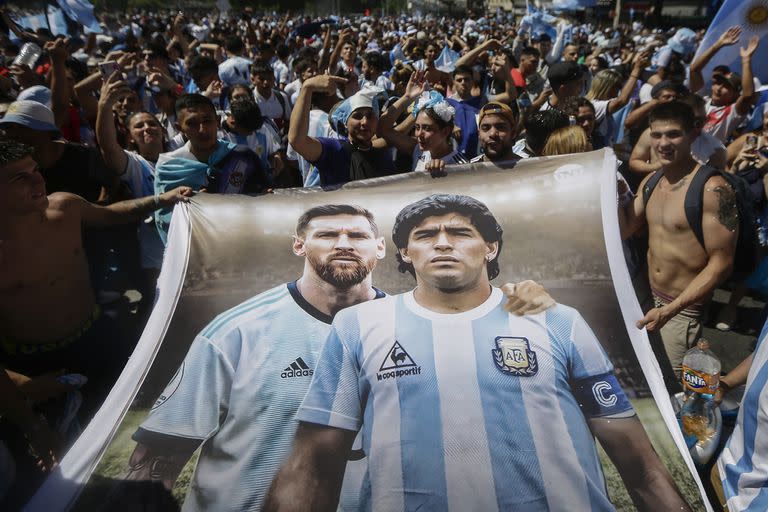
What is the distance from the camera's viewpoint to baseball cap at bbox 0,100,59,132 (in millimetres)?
2822

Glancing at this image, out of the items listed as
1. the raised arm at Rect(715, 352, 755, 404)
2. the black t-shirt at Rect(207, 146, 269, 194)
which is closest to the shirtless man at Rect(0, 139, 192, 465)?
the black t-shirt at Rect(207, 146, 269, 194)

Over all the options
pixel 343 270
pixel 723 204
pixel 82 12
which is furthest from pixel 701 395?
pixel 82 12

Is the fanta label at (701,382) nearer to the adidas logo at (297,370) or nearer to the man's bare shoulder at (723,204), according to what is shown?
the man's bare shoulder at (723,204)

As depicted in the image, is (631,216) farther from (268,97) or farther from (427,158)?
(268,97)

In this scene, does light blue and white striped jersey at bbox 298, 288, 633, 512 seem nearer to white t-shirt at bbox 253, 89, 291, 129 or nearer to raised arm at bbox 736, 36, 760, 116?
raised arm at bbox 736, 36, 760, 116

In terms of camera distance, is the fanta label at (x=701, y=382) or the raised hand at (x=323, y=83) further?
the raised hand at (x=323, y=83)

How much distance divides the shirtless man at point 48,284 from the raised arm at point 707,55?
5.17m

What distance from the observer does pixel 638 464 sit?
1732mm

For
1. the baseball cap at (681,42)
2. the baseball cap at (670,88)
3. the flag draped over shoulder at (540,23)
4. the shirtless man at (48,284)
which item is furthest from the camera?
the flag draped over shoulder at (540,23)

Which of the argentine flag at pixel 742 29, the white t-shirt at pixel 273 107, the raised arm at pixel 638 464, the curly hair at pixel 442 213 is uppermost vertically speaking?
the argentine flag at pixel 742 29

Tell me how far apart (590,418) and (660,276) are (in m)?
1.29

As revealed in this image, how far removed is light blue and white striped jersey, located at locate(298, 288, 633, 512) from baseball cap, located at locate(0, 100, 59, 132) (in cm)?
227

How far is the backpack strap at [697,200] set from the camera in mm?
2459

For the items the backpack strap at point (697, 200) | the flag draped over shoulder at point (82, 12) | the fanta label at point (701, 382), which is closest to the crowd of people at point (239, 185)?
the backpack strap at point (697, 200)
